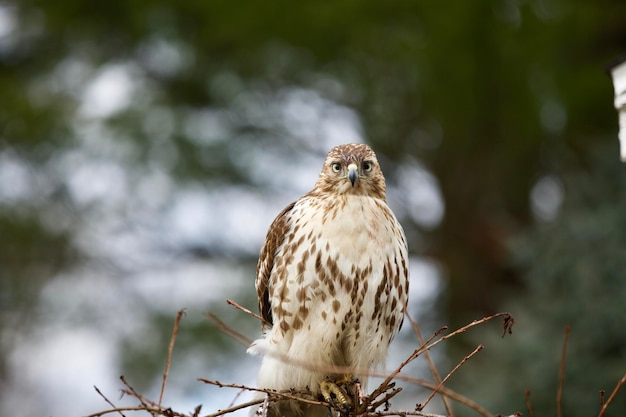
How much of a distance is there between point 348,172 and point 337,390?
71 centimetres

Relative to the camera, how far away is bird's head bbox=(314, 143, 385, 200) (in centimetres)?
301

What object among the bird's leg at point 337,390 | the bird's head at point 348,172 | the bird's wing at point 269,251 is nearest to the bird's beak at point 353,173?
the bird's head at point 348,172

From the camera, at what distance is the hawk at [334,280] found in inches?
111

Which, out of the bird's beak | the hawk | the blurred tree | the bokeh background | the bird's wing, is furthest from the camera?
the bokeh background

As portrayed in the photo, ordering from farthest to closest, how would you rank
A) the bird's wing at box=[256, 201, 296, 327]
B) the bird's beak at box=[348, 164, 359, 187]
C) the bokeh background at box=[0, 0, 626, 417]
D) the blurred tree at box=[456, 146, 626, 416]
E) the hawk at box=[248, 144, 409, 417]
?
the bokeh background at box=[0, 0, 626, 417] → the blurred tree at box=[456, 146, 626, 416] → the bird's wing at box=[256, 201, 296, 327] → the bird's beak at box=[348, 164, 359, 187] → the hawk at box=[248, 144, 409, 417]

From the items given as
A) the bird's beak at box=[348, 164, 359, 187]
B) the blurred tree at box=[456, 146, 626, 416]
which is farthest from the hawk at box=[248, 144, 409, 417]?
the blurred tree at box=[456, 146, 626, 416]

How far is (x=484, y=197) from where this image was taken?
281 inches

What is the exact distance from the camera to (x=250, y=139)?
7109 mm

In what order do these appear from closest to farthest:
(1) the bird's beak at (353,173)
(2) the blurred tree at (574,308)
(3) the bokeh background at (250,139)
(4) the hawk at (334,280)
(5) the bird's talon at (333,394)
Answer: (5) the bird's talon at (333,394) → (4) the hawk at (334,280) → (1) the bird's beak at (353,173) → (2) the blurred tree at (574,308) → (3) the bokeh background at (250,139)

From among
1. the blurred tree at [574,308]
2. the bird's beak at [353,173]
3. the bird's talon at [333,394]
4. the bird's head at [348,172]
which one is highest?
the blurred tree at [574,308]

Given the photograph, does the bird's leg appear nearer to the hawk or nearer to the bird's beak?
the hawk

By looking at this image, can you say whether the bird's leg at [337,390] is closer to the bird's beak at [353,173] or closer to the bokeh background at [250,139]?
the bird's beak at [353,173]

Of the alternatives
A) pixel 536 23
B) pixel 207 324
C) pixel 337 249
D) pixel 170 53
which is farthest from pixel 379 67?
pixel 337 249

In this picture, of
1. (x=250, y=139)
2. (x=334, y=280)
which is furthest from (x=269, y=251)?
(x=250, y=139)
